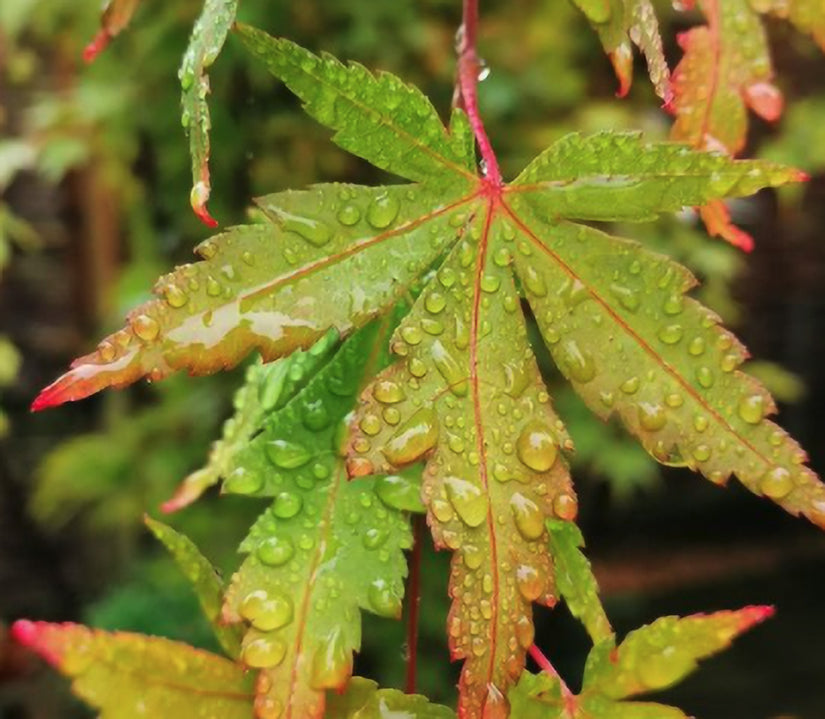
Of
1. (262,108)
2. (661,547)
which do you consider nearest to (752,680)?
(661,547)

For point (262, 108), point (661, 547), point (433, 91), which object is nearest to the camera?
point (262, 108)

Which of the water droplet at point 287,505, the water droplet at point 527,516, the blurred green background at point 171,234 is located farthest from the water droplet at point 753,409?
the blurred green background at point 171,234

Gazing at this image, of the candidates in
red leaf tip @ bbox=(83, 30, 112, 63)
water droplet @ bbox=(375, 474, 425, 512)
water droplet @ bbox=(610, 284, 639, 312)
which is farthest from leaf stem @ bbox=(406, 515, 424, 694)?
red leaf tip @ bbox=(83, 30, 112, 63)

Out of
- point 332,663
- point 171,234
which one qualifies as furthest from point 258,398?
point 171,234

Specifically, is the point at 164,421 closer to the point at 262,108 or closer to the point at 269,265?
the point at 262,108

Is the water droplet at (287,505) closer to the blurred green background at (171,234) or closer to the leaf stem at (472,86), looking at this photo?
the leaf stem at (472,86)

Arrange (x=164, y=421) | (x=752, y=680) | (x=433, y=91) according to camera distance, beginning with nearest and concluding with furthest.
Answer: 1. (x=433, y=91)
2. (x=164, y=421)
3. (x=752, y=680)
